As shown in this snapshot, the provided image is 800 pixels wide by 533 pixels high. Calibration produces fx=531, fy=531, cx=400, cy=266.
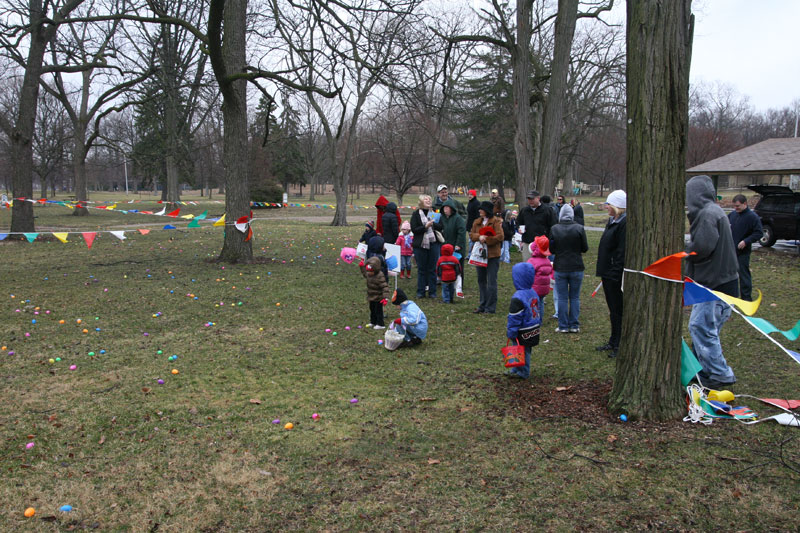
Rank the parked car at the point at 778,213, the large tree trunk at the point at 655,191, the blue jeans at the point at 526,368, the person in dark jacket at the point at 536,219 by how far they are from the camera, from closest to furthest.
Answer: the large tree trunk at the point at 655,191 → the blue jeans at the point at 526,368 → the person in dark jacket at the point at 536,219 → the parked car at the point at 778,213

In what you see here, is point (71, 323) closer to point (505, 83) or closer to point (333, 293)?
point (333, 293)

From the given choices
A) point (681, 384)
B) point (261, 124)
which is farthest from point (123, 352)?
point (261, 124)

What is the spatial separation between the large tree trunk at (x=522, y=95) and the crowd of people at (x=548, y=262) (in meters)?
3.25

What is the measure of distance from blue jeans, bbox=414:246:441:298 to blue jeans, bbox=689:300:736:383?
4.57 m

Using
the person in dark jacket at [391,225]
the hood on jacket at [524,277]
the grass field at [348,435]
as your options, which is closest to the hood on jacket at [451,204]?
the person in dark jacket at [391,225]

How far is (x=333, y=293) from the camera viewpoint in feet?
31.3

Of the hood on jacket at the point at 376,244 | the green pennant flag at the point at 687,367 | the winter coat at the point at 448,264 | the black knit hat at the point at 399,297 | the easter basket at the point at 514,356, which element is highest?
the hood on jacket at the point at 376,244

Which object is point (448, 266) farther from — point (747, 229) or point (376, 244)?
point (747, 229)

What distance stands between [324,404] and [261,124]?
138ft

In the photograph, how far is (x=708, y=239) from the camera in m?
4.88

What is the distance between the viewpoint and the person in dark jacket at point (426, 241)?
29.2ft

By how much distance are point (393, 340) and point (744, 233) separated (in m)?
6.18

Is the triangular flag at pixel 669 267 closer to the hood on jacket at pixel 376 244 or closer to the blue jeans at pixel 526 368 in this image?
the blue jeans at pixel 526 368

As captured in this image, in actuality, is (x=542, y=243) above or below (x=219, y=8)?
below
